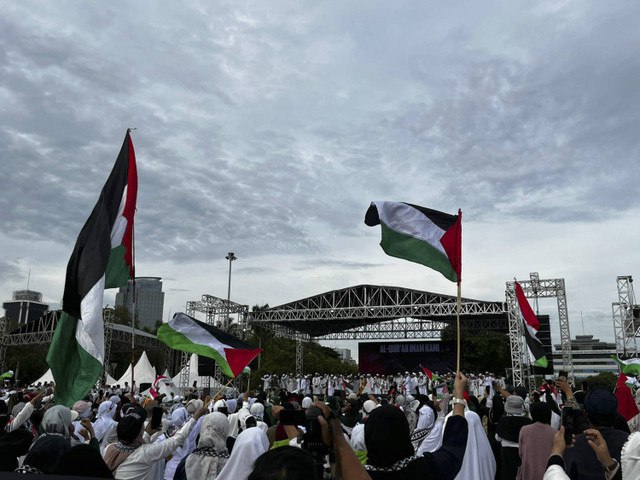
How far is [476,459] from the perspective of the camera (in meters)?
4.86

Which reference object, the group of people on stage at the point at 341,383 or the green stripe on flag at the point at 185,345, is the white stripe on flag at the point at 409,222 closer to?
the green stripe on flag at the point at 185,345

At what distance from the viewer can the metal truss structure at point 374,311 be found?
36531 millimetres

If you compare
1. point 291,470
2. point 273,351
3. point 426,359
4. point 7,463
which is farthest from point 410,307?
point 291,470

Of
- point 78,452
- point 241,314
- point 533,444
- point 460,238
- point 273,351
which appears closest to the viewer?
point 78,452

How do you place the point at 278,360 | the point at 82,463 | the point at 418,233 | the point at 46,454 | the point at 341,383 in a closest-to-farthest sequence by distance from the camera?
the point at 82,463 < the point at 46,454 < the point at 418,233 < the point at 341,383 < the point at 278,360

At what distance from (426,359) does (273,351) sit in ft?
47.4

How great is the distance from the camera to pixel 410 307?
120ft

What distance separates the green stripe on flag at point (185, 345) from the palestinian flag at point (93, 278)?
1.46 metres

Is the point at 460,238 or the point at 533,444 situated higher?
the point at 460,238

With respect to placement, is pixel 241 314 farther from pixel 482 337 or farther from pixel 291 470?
pixel 291 470

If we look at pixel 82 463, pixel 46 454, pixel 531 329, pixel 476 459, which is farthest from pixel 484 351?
pixel 82 463

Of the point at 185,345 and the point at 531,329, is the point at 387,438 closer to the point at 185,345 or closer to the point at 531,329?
the point at 185,345

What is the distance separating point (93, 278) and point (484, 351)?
1665 inches

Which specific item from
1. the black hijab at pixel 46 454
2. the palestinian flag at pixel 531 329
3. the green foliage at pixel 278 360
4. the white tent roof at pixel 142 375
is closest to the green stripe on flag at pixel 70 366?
the black hijab at pixel 46 454
